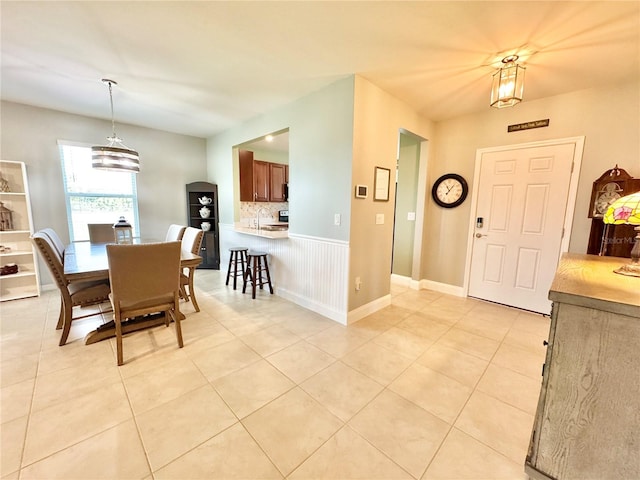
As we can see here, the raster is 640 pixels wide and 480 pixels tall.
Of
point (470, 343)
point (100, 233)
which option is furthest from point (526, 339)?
point (100, 233)

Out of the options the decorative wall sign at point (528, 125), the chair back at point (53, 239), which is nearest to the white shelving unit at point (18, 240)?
the chair back at point (53, 239)

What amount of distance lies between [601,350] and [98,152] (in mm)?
3850

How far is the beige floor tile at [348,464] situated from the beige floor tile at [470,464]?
0.61 feet

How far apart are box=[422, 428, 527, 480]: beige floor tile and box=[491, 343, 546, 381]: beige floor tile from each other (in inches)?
37.5

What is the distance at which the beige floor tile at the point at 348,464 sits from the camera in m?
1.24

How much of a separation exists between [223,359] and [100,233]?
2.91 metres

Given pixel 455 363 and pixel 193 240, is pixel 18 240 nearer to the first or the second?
pixel 193 240

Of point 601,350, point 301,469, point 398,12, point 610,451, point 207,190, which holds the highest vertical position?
point 398,12

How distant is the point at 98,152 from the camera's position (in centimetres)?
249

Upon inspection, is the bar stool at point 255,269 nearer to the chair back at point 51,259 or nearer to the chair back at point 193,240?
the chair back at point 193,240

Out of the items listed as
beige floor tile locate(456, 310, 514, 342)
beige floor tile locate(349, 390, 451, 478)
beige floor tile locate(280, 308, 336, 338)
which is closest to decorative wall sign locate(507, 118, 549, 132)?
beige floor tile locate(456, 310, 514, 342)

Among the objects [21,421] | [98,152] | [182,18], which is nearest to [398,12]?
[182,18]

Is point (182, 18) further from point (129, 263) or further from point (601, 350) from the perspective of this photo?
point (601, 350)

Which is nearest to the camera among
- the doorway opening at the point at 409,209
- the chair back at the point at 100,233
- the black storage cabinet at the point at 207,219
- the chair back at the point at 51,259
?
the chair back at the point at 51,259
